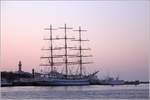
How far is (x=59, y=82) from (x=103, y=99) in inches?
2364

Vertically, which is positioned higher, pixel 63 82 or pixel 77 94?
pixel 77 94

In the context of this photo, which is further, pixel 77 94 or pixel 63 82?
pixel 63 82

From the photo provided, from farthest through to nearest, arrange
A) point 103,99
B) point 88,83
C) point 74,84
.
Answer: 1. point 88,83
2. point 74,84
3. point 103,99

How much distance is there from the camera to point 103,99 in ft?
138

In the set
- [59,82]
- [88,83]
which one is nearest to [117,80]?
[88,83]

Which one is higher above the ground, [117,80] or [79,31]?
[79,31]

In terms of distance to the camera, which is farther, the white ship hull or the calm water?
the white ship hull

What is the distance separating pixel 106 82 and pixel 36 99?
80552 mm

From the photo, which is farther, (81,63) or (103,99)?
(81,63)

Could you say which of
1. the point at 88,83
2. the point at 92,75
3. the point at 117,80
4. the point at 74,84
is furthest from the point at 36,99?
the point at 117,80

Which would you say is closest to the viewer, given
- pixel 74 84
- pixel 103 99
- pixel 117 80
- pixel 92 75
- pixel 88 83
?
pixel 103 99

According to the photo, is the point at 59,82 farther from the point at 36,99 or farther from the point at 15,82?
the point at 36,99

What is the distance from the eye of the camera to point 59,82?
334 ft

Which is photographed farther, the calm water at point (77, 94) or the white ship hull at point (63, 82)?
the white ship hull at point (63, 82)
